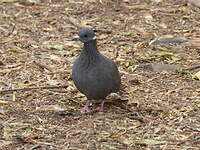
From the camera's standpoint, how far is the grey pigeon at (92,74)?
245 inches

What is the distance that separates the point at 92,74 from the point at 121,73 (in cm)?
132

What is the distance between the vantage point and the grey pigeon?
6.22 metres

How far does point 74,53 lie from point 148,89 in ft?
5.30

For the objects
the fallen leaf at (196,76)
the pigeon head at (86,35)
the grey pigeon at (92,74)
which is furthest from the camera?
the fallen leaf at (196,76)

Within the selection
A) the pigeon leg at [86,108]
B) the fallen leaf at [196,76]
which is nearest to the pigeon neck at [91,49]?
the pigeon leg at [86,108]

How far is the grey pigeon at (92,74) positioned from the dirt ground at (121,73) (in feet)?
0.76

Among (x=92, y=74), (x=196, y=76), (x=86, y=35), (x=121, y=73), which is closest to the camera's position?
(x=92, y=74)

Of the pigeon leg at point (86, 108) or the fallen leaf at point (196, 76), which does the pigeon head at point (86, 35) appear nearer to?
the pigeon leg at point (86, 108)

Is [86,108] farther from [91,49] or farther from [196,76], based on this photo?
[196,76]

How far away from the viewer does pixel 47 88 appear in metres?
6.96

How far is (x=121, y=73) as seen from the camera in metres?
7.48

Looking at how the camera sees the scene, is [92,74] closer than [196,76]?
Yes

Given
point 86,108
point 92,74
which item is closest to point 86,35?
point 92,74

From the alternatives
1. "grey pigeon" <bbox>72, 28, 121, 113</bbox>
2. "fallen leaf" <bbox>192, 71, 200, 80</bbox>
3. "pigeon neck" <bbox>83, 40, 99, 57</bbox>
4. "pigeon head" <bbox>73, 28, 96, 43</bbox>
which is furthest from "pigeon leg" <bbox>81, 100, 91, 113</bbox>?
"fallen leaf" <bbox>192, 71, 200, 80</bbox>
